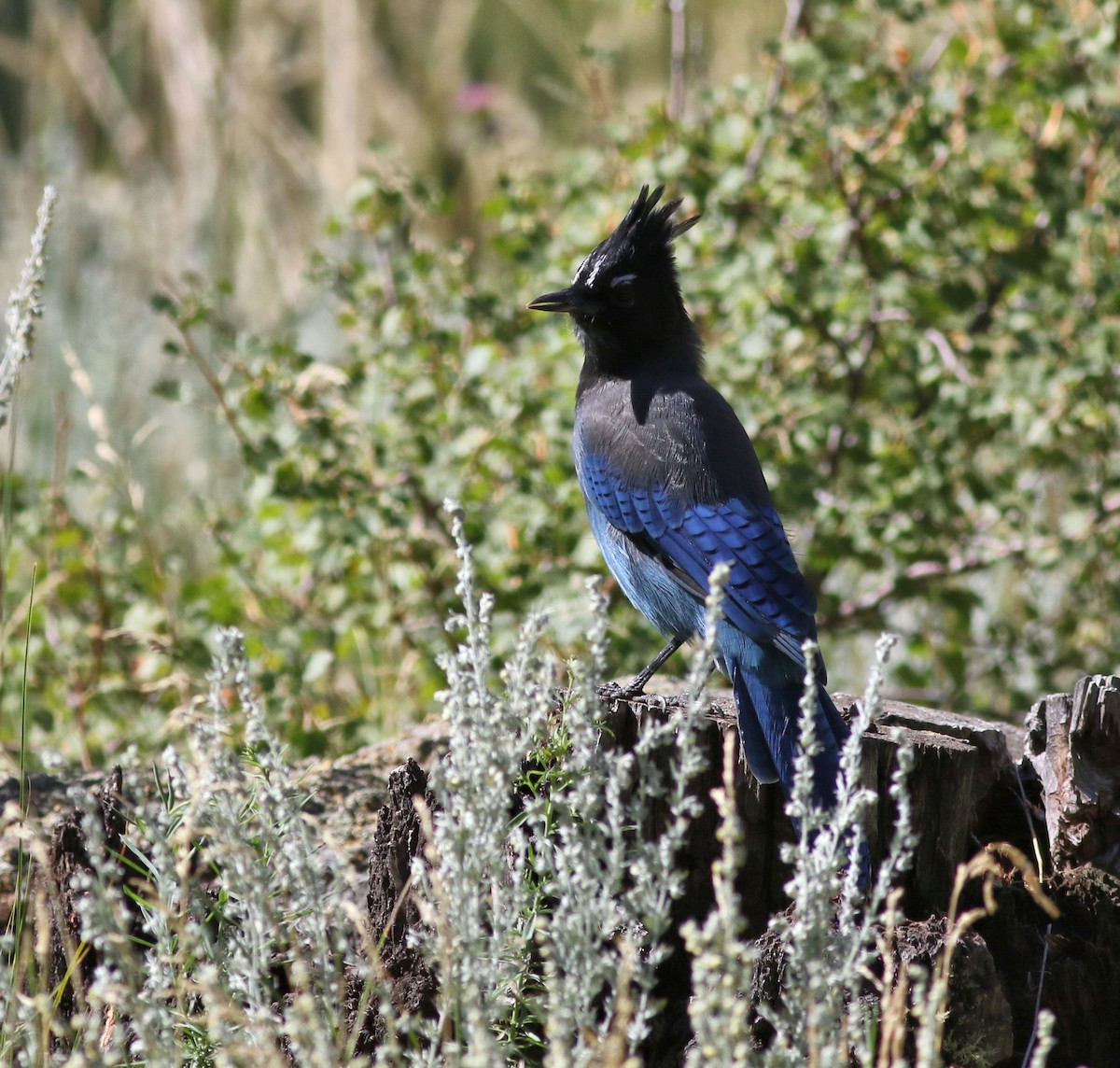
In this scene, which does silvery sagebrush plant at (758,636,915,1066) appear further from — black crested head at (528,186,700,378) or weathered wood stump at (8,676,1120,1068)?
black crested head at (528,186,700,378)

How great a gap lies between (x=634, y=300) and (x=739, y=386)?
597 mm

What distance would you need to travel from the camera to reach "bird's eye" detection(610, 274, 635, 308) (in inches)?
132

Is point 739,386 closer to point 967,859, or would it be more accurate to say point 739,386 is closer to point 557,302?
point 557,302

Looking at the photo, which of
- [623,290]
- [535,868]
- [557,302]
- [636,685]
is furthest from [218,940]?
[623,290]

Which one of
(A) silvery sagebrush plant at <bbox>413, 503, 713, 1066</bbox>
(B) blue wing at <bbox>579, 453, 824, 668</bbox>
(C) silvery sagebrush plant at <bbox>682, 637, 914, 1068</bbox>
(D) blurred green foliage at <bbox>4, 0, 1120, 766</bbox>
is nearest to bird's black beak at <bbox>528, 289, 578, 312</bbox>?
(B) blue wing at <bbox>579, 453, 824, 668</bbox>

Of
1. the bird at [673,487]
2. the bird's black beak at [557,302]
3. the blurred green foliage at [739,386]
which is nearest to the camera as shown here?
the bird at [673,487]

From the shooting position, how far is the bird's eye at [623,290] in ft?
11.0

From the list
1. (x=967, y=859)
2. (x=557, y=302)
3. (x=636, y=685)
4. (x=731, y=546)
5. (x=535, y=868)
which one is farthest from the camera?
(x=557, y=302)

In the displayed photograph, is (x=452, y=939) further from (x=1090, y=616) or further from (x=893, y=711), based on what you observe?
(x=1090, y=616)

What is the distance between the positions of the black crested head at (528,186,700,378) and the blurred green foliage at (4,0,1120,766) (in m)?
0.30

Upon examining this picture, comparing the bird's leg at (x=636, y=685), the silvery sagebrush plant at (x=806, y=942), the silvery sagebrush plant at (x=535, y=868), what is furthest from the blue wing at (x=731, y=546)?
the silvery sagebrush plant at (x=806, y=942)

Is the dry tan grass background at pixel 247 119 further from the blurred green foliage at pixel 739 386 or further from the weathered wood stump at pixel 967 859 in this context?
the weathered wood stump at pixel 967 859

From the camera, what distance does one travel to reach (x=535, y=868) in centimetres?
184

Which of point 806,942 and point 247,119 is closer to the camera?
point 806,942
